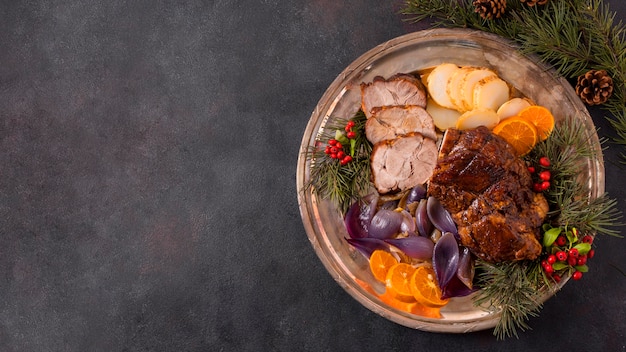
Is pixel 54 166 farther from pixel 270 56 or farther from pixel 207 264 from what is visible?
pixel 270 56

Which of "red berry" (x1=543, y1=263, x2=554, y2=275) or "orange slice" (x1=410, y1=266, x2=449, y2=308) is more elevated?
"red berry" (x1=543, y1=263, x2=554, y2=275)

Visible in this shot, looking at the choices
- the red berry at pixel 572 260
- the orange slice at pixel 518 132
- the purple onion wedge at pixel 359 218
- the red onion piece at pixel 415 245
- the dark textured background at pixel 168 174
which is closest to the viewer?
the red berry at pixel 572 260

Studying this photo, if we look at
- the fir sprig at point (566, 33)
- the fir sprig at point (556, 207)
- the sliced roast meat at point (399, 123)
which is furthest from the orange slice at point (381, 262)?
the fir sprig at point (566, 33)

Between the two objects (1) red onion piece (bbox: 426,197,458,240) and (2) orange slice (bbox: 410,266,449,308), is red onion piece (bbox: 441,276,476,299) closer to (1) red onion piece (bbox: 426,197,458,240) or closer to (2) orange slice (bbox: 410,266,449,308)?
(2) orange slice (bbox: 410,266,449,308)

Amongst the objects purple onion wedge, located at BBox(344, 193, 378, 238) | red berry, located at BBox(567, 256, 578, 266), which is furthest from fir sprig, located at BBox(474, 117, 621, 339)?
purple onion wedge, located at BBox(344, 193, 378, 238)

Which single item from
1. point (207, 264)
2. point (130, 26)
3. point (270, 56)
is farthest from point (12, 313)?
point (270, 56)

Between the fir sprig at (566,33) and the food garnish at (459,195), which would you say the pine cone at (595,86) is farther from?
the food garnish at (459,195)
